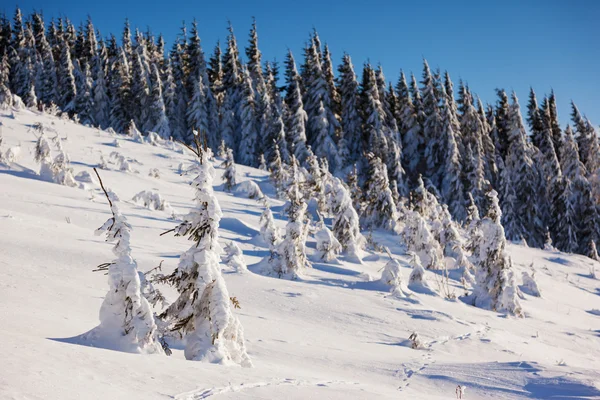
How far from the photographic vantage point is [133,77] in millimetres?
46688

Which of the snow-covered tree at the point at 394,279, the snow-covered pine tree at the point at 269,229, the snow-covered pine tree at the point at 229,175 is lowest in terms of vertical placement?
the snow-covered tree at the point at 394,279

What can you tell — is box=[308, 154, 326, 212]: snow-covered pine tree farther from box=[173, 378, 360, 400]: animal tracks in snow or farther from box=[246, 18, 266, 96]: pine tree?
box=[246, 18, 266, 96]: pine tree

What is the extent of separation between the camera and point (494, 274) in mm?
12516

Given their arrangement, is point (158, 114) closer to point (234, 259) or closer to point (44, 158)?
point (44, 158)

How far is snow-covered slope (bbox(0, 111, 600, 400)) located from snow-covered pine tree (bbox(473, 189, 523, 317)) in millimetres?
623

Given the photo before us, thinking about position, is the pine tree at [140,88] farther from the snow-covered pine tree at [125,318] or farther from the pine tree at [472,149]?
the snow-covered pine tree at [125,318]

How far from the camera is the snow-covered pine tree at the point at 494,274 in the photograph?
11773 mm

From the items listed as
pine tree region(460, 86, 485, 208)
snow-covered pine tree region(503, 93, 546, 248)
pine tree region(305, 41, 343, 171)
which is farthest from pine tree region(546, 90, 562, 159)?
pine tree region(305, 41, 343, 171)

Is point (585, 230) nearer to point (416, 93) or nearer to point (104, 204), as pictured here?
point (416, 93)

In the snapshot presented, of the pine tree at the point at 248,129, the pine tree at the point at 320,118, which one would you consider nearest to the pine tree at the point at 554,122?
Answer: the pine tree at the point at 320,118

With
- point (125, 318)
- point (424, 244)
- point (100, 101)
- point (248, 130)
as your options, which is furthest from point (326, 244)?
point (100, 101)

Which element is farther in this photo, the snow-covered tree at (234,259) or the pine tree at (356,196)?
the pine tree at (356,196)

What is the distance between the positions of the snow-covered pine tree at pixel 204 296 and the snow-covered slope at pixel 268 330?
35 centimetres

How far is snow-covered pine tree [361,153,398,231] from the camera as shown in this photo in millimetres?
20562
